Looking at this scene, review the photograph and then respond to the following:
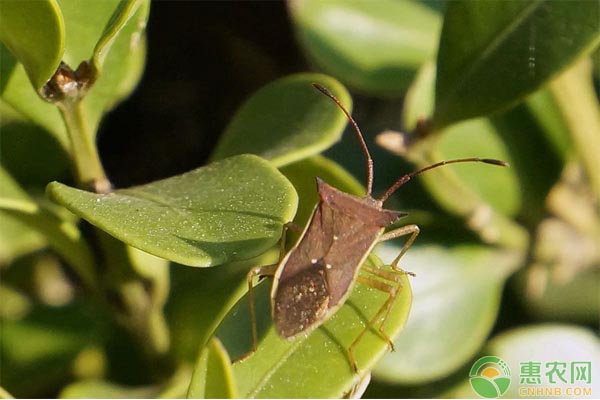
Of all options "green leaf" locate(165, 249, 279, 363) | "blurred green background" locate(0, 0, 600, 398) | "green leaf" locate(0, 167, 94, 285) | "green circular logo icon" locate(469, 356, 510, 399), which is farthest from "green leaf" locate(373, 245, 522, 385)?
"green leaf" locate(0, 167, 94, 285)

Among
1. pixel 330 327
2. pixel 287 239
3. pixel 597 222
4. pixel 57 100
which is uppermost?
pixel 57 100

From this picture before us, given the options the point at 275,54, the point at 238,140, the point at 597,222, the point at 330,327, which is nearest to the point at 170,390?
the point at 330,327

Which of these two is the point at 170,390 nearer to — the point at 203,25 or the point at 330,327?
the point at 330,327

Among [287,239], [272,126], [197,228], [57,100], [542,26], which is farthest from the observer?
[287,239]

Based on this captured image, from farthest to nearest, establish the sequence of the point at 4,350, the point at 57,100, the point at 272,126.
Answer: the point at 4,350 → the point at 272,126 → the point at 57,100

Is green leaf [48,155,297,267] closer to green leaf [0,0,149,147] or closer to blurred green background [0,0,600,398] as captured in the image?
green leaf [0,0,149,147]

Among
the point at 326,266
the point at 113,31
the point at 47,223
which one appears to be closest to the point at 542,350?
the point at 326,266

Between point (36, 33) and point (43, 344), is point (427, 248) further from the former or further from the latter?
point (36, 33)
